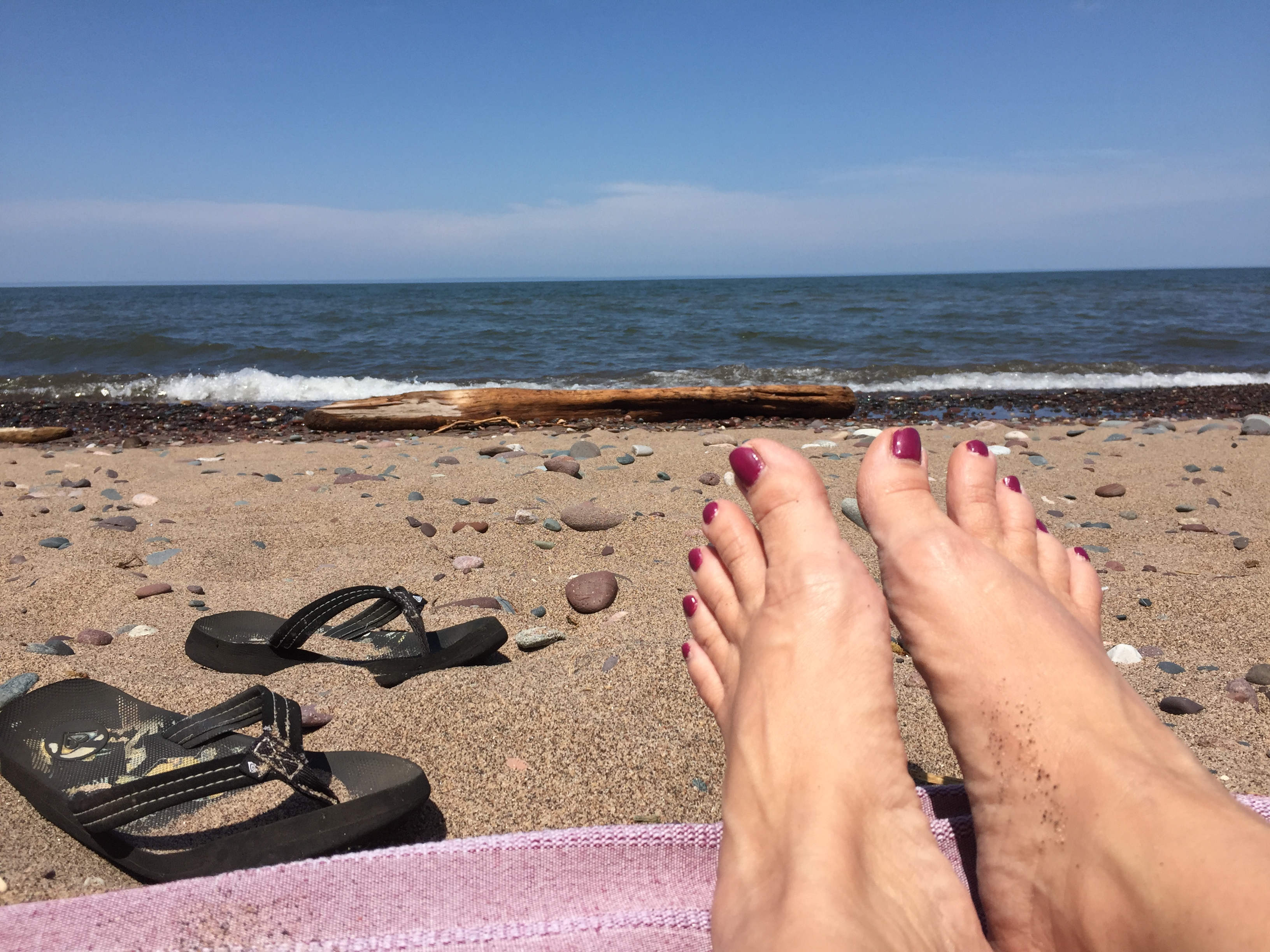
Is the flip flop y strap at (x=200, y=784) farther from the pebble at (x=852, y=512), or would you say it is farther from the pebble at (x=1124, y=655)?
the pebble at (x=852, y=512)

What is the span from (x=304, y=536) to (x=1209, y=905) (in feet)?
8.16

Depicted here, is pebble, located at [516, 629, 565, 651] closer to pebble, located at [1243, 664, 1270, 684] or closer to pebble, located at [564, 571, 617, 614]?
pebble, located at [564, 571, 617, 614]

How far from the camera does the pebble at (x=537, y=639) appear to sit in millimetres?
1870

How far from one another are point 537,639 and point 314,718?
0.53 meters

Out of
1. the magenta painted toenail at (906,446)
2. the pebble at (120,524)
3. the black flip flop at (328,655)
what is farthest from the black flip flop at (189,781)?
the pebble at (120,524)

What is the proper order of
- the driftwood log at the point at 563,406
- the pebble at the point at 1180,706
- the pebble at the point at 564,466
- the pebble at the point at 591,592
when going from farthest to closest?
1. the driftwood log at the point at 563,406
2. the pebble at the point at 564,466
3. the pebble at the point at 591,592
4. the pebble at the point at 1180,706

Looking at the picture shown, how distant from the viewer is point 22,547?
2.46 meters

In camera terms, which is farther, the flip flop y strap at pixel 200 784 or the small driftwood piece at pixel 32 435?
the small driftwood piece at pixel 32 435

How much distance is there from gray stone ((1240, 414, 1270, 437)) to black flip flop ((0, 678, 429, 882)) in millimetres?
4913

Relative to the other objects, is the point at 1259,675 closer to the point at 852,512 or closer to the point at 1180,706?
the point at 1180,706

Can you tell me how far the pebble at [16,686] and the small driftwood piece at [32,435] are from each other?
4367 millimetres

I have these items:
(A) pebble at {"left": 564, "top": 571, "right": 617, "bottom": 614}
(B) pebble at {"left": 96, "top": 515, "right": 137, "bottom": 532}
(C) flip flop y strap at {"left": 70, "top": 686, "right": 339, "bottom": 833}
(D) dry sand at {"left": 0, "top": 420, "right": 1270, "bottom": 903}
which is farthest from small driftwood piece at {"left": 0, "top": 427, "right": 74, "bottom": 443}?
(C) flip flop y strap at {"left": 70, "top": 686, "right": 339, "bottom": 833}

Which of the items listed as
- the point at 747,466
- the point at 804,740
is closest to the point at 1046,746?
the point at 804,740

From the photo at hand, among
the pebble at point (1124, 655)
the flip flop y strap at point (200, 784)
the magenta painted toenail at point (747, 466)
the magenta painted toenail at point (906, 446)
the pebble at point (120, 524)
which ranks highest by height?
the magenta painted toenail at point (906, 446)
